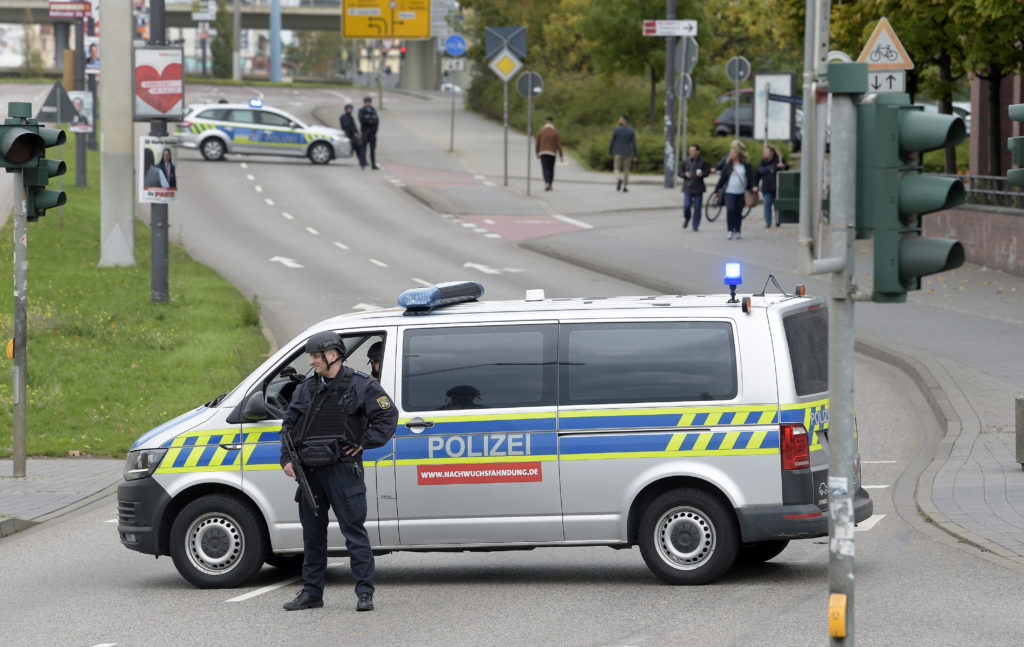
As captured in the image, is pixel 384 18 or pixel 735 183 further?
pixel 384 18

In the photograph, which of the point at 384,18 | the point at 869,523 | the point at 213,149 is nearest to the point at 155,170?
the point at 869,523

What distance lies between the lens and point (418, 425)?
10.1 metres

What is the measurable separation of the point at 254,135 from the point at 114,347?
82.2 ft

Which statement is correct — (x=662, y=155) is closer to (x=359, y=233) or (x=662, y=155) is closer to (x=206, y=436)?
(x=359, y=233)

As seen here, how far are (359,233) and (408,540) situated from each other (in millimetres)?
23857

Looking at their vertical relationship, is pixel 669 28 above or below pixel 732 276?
above

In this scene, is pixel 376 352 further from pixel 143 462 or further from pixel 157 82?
pixel 157 82

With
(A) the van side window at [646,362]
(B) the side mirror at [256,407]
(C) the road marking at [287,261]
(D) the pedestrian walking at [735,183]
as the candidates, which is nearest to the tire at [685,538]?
(A) the van side window at [646,362]

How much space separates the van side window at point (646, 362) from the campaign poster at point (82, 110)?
92.3ft

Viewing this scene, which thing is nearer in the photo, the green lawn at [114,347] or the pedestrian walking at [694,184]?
the green lawn at [114,347]

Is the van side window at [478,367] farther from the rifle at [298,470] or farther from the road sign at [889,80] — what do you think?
the road sign at [889,80]

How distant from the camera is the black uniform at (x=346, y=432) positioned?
369 inches

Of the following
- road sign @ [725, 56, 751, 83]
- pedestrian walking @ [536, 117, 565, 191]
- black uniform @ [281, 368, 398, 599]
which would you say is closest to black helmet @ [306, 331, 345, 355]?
black uniform @ [281, 368, 398, 599]

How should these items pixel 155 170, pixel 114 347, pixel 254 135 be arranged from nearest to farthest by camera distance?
pixel 114 347
pixel 155 170
pixel 254 135
